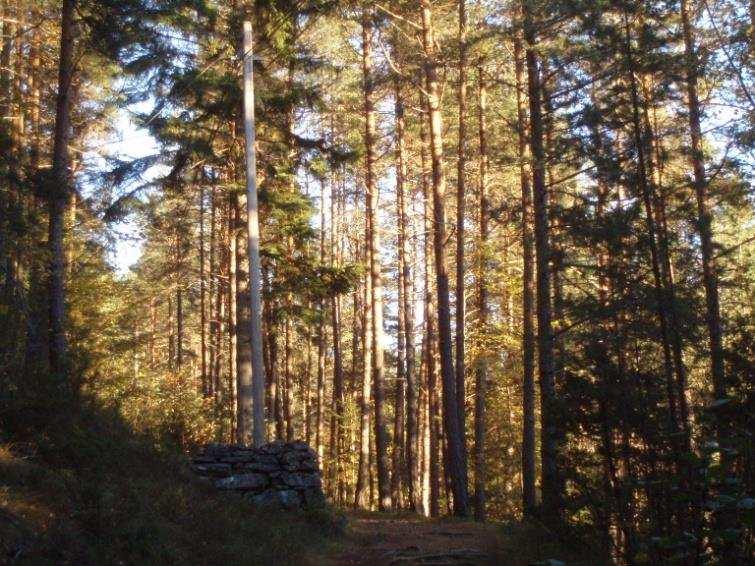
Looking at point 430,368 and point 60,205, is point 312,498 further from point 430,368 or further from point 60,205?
point 430,368

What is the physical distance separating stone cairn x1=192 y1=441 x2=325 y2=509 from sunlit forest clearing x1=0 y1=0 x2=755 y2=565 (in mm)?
46

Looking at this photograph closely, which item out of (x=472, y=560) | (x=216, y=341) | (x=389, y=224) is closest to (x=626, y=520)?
(x=472, y=560)

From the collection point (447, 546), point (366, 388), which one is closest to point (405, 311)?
point (366, 388)

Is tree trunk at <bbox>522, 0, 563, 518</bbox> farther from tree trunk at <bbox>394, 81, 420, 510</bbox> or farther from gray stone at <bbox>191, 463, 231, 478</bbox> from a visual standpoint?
tree trunk at <bbox>394, 81, 420, 510</bbox>

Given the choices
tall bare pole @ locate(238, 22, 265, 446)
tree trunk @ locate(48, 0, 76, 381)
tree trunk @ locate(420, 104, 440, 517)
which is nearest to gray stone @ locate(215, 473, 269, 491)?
tall bare pole @ locate(238, 22, 265, 446)

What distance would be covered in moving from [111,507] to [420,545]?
466 centimetres

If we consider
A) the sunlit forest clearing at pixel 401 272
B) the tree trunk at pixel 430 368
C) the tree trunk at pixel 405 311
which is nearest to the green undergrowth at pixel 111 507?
the sunlit forest clearing at pixel 401 272

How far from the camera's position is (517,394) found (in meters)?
26.3

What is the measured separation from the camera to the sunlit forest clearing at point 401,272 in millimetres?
8289

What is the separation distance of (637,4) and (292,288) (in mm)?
9574

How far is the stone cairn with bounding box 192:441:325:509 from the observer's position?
12.0m

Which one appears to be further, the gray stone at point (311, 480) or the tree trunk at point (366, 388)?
the tree trunk at point (366, 388)

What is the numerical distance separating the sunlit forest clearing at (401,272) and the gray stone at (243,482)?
0.06 meters

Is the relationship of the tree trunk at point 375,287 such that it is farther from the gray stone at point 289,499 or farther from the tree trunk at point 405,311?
the gray stone at point 289,499
